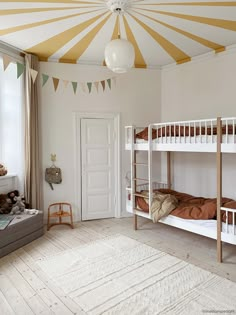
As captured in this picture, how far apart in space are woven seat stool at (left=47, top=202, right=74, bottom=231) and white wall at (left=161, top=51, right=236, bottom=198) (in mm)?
2012

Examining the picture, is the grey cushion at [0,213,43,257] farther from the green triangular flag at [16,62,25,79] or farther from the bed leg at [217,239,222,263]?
the bed leg at [217,239,222,263]

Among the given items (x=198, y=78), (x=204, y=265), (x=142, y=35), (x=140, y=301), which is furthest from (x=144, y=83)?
(x=140, y=301)

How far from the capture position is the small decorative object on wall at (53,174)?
4.26m

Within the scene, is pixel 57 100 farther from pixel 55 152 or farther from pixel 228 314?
pixel 228 314

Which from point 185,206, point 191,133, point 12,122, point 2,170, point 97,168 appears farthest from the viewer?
point 97,168

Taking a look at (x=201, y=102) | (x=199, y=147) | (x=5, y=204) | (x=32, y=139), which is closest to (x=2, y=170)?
(x=5, y=204)

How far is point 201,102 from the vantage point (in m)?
4.30

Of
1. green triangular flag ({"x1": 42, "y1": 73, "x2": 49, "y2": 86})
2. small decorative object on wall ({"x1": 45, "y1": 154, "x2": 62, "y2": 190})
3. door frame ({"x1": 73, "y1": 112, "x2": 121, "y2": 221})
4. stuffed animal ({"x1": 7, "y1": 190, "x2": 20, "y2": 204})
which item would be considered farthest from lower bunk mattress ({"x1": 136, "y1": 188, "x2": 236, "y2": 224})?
green triangular flag ({"x1": 42, "y1": 73, "x2": 49, "y2": 86})

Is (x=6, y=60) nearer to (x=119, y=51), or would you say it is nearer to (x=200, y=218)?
(x=119, y=51)

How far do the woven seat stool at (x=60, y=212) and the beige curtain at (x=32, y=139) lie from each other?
282 mm

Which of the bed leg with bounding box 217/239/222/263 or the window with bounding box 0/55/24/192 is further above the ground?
the window with bounding box 0/55/24/192

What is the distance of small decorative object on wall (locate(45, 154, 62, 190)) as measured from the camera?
4.26 m

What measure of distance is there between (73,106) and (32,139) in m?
0.92

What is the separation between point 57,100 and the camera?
14.2ft
